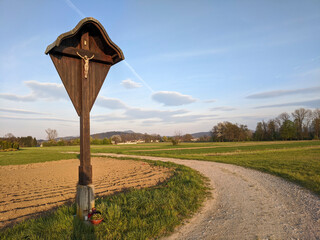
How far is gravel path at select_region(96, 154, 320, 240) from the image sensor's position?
3.69 m

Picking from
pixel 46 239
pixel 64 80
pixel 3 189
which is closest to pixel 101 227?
pixel 46 239

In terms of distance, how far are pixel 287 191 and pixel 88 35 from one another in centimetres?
789

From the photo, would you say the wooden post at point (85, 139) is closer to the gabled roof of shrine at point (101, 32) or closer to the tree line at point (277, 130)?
the gabled roof of shrine at point (101, 32)

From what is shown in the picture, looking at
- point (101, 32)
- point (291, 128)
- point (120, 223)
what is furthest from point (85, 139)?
point (291, 128)

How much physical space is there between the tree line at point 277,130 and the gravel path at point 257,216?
85.0 metres

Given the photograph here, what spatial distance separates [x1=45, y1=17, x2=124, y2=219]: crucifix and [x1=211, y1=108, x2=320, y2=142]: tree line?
294ft

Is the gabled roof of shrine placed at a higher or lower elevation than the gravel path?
higher

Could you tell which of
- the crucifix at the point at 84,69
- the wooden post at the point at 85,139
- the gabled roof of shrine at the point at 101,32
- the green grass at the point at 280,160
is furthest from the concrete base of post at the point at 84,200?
the green grass at the point at 280,160

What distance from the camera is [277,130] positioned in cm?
8425

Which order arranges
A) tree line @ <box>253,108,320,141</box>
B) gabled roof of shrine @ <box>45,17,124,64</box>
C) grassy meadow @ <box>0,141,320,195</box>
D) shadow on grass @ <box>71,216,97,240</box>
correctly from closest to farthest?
shadow on grass @ <box>71,216,97,240</box> < gabled roof of shrine @ <box>45,17,124,64</box> < grassy meadow @ <box>0,141,320,195</box> < tree line @ <box>253,108,320,141</box>

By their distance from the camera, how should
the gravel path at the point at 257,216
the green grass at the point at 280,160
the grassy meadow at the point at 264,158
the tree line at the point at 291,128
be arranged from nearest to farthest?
the gravel path at the point at 257,216
the green grass at the point at 280,160
the grassy meadow at the point at 264,158
the tree line at the point at 291,128

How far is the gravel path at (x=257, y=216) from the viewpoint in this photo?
3.69m

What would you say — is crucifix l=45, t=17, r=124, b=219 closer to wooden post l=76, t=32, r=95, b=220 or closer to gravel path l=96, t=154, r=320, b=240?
wooden post l=76, t=32, r=95, b=220

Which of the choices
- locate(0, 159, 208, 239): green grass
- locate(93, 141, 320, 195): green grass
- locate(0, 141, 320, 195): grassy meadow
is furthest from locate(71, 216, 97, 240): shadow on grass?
locate(0, 141, 320, 195): grassy meadow
